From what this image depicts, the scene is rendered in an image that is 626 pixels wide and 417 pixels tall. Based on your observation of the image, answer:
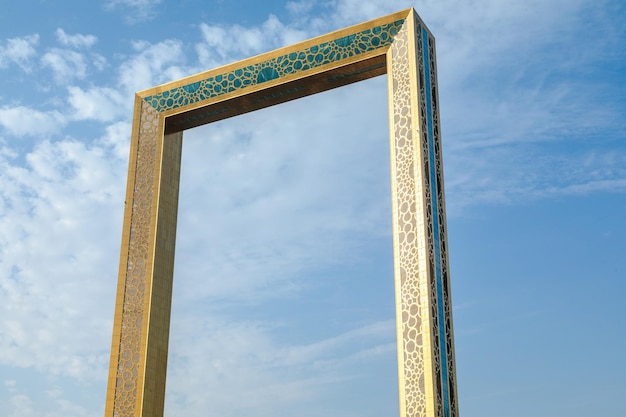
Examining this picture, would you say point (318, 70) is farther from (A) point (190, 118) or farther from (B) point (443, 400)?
(B) point (443, 400)

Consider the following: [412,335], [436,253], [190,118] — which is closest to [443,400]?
[412,335]

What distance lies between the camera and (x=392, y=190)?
804 cm

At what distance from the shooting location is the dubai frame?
747 cm

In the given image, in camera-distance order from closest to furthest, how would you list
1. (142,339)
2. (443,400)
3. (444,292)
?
(443,400) → (444,292) → (142,339)

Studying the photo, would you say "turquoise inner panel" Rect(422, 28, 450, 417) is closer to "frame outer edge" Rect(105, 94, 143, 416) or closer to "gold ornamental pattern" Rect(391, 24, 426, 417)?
"gold ornamental pattern" Rect(391, 24, 426, 417)

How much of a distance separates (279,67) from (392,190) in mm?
2204

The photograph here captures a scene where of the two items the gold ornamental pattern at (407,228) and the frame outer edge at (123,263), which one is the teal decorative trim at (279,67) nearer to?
the gold ornamental pattern at (407,228)

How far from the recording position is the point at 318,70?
8922mm

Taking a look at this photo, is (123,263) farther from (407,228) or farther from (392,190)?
(407,228)

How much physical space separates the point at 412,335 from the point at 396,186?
154 centimetres

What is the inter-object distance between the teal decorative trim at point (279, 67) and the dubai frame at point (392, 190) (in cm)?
1

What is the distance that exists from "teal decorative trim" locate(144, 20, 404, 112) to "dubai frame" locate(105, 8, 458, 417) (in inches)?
0.5

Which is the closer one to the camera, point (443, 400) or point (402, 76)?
point (443, 400)

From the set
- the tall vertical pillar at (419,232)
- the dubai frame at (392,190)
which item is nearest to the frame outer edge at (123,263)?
the dubai frame at (392,190)
